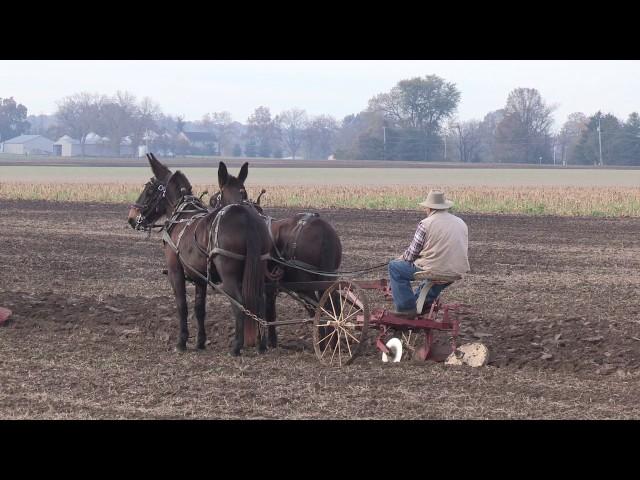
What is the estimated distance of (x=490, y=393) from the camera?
8.70 meters

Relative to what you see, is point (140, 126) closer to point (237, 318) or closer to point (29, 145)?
point (29, 145)

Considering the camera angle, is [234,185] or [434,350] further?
[234,185]

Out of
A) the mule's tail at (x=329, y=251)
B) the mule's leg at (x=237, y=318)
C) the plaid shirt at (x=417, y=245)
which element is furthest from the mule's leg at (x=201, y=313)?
the plaid shirt at (x=417, y=245)

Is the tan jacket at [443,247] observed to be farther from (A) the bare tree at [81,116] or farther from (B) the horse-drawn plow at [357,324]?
(A) the bare tree at [81,116]

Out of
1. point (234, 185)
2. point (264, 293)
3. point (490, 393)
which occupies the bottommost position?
point (490, 393)

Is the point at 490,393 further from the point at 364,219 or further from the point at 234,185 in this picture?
the point at 364,219

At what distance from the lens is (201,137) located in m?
140

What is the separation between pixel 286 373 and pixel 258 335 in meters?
1.19

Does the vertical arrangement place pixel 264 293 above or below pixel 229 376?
above

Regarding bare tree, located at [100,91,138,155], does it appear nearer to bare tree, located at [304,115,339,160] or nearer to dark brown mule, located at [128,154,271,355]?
bare tree, located at [304,115,339,160]

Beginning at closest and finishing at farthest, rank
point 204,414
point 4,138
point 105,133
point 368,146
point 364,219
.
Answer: point 204,414 → point 364,219 → point 368,146 → point 105,133 → point 4,138

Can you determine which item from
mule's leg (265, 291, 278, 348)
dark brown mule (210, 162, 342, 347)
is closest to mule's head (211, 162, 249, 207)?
dark brown mule (210, 162, 342, 347)

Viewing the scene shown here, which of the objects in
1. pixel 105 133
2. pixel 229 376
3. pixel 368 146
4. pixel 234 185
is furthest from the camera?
pixel 105 133

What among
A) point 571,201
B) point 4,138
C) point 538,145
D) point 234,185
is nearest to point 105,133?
point 4,138
